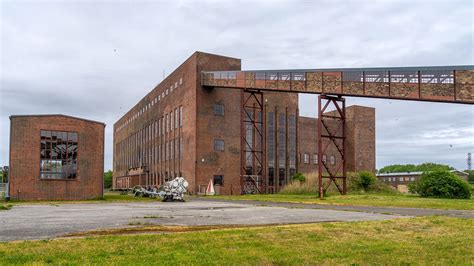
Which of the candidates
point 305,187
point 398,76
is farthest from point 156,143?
point 398,76

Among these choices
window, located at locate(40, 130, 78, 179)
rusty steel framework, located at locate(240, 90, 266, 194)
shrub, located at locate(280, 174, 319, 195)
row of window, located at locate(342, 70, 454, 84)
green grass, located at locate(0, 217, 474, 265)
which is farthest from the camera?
rusty steel framework, located at locate(240, 90, 266, 194)

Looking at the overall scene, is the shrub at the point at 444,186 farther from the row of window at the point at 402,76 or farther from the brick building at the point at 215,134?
the brick building at the point at 215,134

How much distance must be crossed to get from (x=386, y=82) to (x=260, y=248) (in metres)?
25.0

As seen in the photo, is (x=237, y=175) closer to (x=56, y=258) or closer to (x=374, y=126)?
(x=374, y=126)

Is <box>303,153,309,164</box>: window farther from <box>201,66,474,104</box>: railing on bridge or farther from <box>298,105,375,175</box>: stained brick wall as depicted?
<box>201,66,474,104</box>: railing on bridge

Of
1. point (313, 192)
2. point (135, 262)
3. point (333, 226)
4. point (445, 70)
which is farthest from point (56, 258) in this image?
point (313, 192)

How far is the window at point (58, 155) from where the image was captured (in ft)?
109

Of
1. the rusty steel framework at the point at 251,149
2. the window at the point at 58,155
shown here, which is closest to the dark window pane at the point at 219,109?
the rusty steel framework at the point at 251,149

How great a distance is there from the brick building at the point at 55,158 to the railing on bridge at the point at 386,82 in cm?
1615

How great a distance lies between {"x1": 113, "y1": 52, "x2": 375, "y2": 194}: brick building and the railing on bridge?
1099 centimetres

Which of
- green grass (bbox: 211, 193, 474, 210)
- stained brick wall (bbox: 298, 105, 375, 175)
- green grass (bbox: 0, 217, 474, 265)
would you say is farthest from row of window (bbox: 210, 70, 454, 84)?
stained brick wall (bbox: 298, 105, 375, 175)

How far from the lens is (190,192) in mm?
47906

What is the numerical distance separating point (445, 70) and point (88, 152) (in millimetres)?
25775

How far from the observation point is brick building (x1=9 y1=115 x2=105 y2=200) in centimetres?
3231
